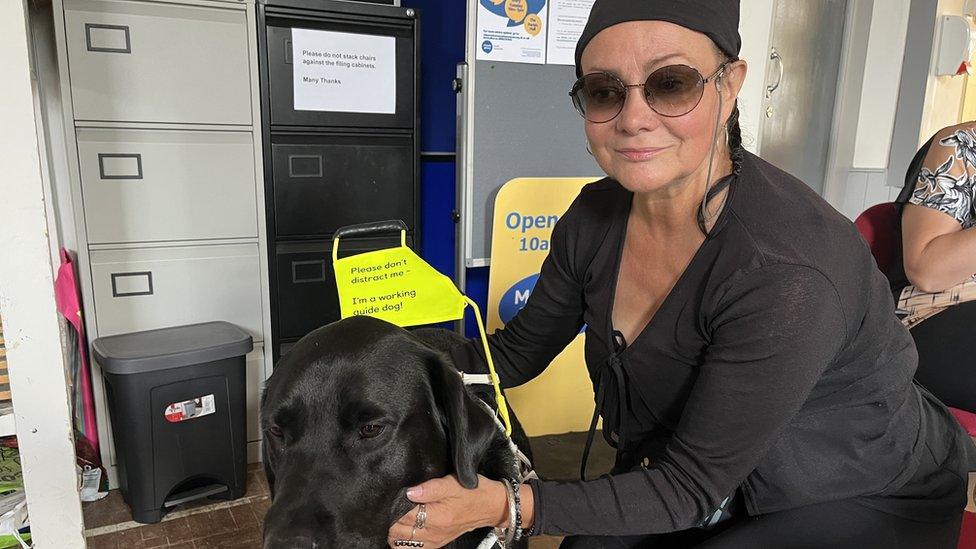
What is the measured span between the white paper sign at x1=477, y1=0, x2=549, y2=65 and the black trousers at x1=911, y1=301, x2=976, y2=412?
4.91ft

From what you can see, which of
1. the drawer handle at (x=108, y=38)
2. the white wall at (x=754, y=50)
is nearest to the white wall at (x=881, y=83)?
the white wall at (x=754, y=50)

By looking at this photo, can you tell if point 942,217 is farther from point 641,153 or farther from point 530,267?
point 530,267

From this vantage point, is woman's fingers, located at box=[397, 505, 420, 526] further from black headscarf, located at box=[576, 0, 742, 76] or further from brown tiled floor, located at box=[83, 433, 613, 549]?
brown tiled floor, located at box=[83, 433, 613, 549]

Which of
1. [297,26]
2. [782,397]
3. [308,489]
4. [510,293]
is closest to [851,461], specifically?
[782,397]

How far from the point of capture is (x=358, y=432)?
1.03 metres

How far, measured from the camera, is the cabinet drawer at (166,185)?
2098 mm

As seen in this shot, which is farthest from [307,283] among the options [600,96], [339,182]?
[600,96]

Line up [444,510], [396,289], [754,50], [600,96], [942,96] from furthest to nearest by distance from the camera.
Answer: [942,96], [754,50], [396,289], [600,96], [444,510]

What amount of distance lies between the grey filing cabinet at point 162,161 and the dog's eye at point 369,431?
149 cm

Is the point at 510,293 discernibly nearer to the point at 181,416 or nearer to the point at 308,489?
the point at 181,416

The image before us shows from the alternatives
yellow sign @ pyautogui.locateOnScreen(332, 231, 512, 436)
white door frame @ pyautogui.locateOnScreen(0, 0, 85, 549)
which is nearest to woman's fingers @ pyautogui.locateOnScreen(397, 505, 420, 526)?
yellow sign @ pyautogui.locateOnScreen(332, 231, 512, 436)

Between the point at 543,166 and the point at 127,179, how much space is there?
143cm

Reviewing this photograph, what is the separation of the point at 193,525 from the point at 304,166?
4.08 feet

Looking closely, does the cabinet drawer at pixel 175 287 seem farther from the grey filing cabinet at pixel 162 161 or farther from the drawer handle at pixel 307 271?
the drawer handle at pixel 307 271
